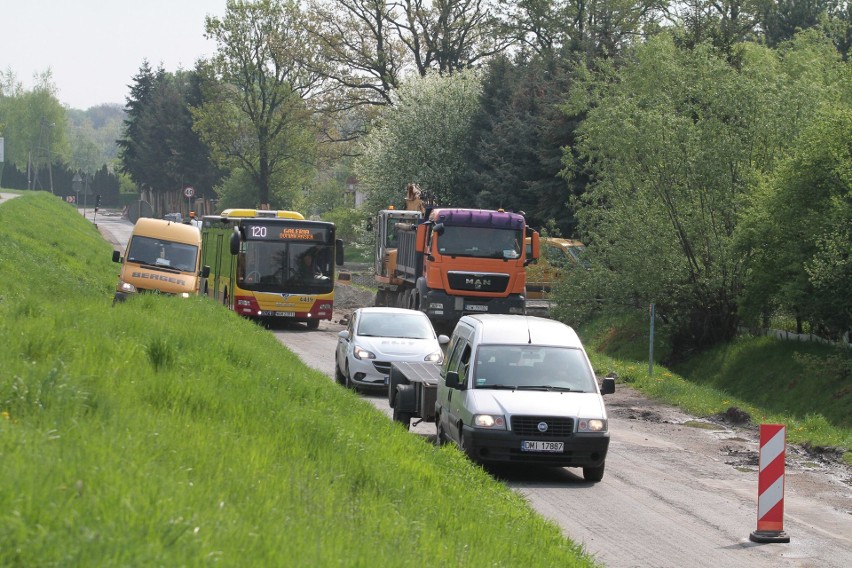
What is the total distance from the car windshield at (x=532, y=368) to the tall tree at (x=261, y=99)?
56.9 m

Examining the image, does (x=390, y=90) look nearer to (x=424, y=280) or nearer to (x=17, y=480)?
(x=424, y=280)

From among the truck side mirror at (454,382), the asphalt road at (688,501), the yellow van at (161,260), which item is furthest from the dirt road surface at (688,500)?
the yellow van at (161,260)

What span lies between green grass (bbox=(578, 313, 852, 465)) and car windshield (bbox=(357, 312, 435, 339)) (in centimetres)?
496

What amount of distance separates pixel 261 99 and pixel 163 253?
177ft

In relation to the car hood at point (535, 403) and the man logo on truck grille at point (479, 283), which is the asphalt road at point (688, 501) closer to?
the car hood at point (535, 403)

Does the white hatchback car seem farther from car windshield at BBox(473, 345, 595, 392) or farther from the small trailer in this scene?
car windshield at BBox(473, 345, 595, 392)

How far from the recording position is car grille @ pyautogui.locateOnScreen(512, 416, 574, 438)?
46.0ft

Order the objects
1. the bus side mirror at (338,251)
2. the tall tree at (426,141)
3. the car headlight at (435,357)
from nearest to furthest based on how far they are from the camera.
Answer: the car headlight at (435,357)
the bus side mirror at (338,251)
the tall tree at (426,141)

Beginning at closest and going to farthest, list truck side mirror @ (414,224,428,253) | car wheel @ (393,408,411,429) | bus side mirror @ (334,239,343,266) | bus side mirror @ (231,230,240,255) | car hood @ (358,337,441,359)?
car wheel @ (393,408,411,429) < car hood @ (358,337,441,359) < truck side mirror @ (414,224,428,253) < bus side mirror @ (231,230,240,255) < bus side mirror @ (334,239,343,266)

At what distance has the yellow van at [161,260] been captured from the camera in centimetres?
3195

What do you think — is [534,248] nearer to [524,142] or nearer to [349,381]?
[349,381]

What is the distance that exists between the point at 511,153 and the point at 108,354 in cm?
4068

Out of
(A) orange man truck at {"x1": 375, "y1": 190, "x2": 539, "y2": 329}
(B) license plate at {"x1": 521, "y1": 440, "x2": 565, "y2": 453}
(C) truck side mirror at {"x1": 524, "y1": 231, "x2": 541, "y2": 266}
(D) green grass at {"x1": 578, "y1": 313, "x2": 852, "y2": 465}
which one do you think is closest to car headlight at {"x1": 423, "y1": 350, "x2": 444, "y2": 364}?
(D) green grass at {"x1": 578, "y1": 313, "x2": 852, "y2": 465}

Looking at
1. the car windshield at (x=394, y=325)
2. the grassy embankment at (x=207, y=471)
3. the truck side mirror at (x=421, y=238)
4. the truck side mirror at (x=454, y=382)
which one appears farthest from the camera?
the truck side mirror at (x=421, y=238)
